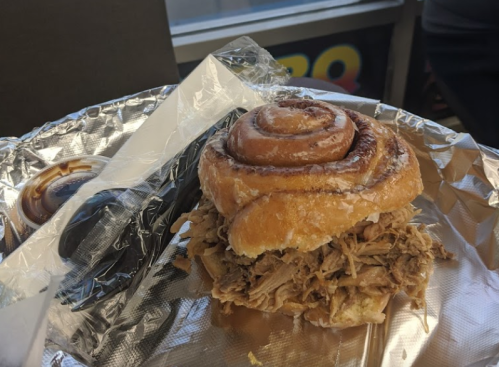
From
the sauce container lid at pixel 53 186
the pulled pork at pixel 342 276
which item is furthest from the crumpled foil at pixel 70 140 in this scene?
the pulled pork at pixel 342 276

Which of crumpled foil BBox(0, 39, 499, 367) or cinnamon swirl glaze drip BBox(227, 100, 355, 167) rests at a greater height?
cinnamon swirl glaze drip BBox(227, 100, 355, 167)

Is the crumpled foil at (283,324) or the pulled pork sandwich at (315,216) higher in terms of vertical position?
the pulled pork sandwich at (315,216)

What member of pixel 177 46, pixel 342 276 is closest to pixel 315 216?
pixel 342 276

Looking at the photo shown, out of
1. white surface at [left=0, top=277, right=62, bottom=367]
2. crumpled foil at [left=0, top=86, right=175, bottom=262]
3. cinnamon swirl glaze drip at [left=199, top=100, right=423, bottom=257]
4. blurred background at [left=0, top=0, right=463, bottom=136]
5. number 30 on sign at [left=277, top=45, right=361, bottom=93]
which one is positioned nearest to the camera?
white surface at [left=0, top=277, right=62, bottom=367]

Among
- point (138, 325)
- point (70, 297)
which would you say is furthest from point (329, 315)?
point (70, 297)

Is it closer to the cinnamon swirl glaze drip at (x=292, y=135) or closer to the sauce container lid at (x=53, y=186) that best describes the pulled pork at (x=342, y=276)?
the cinnamon swirl glaze drip at (x=292, y=135)

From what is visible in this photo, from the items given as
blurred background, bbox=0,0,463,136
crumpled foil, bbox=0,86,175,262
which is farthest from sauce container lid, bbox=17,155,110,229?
blurred background, bbox=0,0,463,136

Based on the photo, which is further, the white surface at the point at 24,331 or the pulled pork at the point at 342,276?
the pulled pork at the point at 342,276

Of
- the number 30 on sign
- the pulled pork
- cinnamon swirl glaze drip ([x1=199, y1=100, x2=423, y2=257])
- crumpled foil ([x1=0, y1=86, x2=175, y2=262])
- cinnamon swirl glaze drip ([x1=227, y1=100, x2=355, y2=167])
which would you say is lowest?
the number 30 on sign

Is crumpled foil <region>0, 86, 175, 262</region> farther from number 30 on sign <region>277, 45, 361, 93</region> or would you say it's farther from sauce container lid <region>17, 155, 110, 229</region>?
number 30 on sign <region>277, 45, 361, 93</region>
